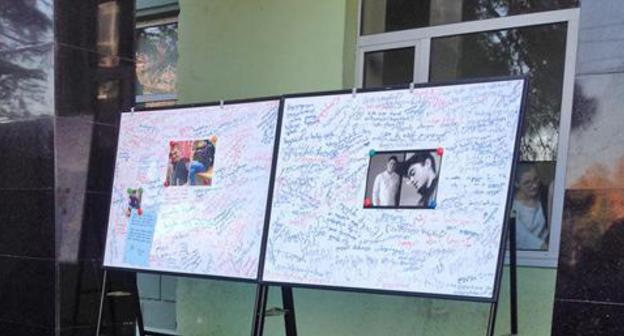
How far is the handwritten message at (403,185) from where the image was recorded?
2.46 metres

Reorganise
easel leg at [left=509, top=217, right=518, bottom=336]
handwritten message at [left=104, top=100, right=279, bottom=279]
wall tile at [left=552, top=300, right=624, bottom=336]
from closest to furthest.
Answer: wall tile at [left=552, top=300, right=624, bottom=336] < easel leg at [left=509, top=217, right=518, bottom=336] < handwritten message at [left=104, top=100, right=279, bottom=279]

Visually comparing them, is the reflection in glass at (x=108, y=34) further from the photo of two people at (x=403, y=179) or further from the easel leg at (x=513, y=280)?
the easel leg at (x=513, y=280)

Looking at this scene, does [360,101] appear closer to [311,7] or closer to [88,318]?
[311,7]

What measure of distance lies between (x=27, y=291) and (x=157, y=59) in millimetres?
2216

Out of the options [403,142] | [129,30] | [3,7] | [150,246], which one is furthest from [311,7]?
[3,7]

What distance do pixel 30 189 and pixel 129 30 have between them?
1.25 m

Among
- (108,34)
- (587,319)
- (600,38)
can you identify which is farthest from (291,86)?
(587,319)

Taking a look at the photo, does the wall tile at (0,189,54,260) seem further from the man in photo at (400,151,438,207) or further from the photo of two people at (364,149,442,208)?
the man in photo at (400,151,438,207)

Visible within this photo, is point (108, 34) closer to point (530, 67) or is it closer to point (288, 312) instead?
point (288, 312)

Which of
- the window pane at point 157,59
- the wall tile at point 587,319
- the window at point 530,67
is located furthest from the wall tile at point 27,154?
the wall tile at point 587,319

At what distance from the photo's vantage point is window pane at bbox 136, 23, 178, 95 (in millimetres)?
5071

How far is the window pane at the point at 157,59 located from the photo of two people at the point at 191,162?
1.80 meters

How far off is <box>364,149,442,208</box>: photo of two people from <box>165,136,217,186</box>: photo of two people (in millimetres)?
966

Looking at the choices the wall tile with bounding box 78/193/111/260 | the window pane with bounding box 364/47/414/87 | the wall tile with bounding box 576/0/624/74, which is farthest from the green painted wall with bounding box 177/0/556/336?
the wall tile with bounding box 576/0/624/74
